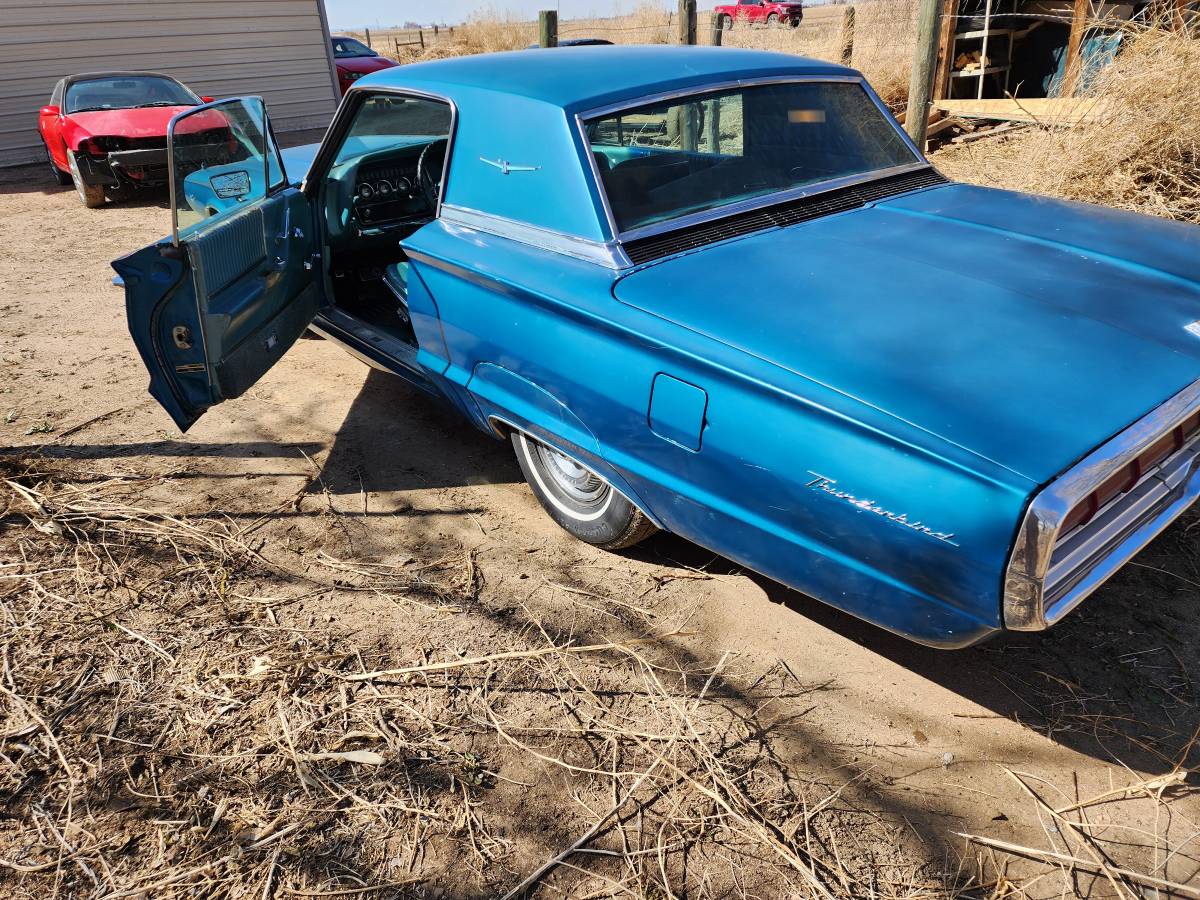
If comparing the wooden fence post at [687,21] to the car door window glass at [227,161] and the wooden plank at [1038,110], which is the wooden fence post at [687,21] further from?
the car door window glass at [227,161]

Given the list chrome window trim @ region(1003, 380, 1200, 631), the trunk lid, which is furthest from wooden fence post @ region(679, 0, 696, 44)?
chrome window trim @ region(1003, 380, 1200, 631)

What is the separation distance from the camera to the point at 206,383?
10.7 ft

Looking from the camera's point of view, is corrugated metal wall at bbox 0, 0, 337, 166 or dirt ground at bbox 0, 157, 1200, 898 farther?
corrugated metal wall at bbox 0, 0, 337, 166

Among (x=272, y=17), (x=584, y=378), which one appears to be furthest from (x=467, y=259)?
(x=272, y=17)

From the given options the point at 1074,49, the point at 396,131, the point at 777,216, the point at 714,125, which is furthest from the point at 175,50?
the point at 777,216

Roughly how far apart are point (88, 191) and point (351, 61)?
29.9 ft

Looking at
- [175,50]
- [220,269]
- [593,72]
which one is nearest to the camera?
[593,72]

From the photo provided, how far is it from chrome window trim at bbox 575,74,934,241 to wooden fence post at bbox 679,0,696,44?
230 inches

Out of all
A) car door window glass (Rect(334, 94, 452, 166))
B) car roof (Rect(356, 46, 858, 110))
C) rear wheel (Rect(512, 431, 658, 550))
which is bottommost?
rear wheel (Rect(512, 431, 658, 550))

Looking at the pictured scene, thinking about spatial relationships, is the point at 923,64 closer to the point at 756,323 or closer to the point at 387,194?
the point at 387,194

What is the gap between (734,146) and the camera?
3076 millimetres

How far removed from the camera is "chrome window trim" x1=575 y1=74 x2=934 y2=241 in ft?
8.83

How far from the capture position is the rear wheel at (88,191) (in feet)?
28.6

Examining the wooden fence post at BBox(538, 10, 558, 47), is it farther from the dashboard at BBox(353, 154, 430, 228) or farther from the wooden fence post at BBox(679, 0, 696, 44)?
the dashboard at BBox(353, 154, 430, 228)
